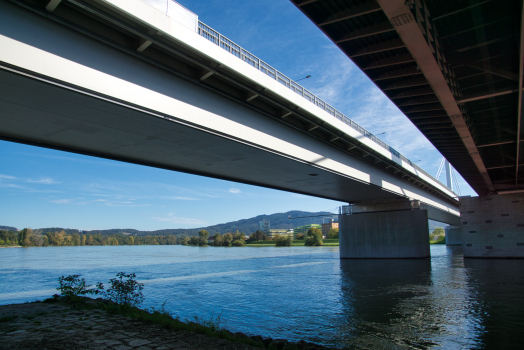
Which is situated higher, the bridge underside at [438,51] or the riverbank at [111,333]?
the bridge underside at [438,51]

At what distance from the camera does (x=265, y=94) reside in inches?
594

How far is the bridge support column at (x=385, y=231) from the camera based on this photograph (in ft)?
129

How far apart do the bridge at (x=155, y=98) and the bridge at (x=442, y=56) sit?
457 cm

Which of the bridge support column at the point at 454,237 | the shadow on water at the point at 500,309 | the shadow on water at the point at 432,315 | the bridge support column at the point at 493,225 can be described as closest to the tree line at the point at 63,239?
the shadow on water at the point at 432,315

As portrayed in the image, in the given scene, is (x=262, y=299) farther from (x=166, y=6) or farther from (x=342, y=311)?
(x=166, y=6)

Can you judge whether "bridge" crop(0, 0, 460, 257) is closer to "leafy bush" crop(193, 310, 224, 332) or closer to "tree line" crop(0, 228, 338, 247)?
"leafy bush" crop(193, 310, 224, 332)

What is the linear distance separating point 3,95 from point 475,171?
108 ft

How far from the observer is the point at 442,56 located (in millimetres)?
10305

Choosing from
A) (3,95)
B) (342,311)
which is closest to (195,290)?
(342,311)

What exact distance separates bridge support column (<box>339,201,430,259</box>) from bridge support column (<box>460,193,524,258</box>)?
4.89 metres

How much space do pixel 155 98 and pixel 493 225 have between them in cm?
4093

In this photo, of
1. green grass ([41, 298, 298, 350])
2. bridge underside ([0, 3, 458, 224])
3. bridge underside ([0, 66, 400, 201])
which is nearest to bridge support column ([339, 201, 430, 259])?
bridge underside ([0, 66, 400, 201])

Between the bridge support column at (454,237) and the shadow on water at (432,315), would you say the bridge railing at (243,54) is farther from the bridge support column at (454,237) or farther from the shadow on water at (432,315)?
the bridge support column at (454,237)

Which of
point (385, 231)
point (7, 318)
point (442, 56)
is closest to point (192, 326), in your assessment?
point (7, 318)
